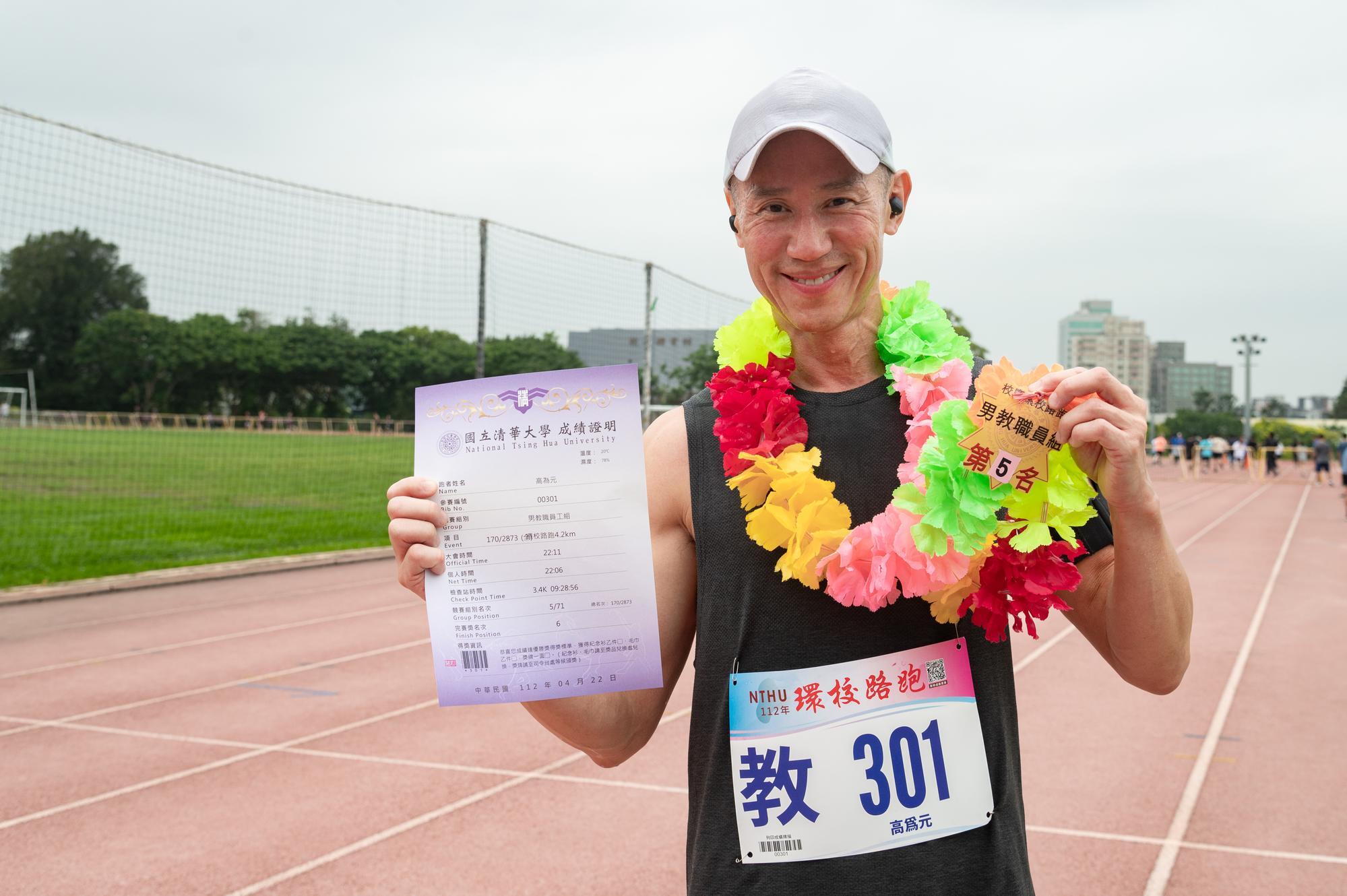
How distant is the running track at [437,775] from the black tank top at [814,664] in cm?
255

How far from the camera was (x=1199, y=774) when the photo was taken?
5203 mm

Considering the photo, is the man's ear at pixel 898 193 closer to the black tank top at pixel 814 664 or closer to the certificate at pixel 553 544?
the black tank top at pixel 814 664

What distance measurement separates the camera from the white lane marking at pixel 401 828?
13.0ft

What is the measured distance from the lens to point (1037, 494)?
159 centimetres

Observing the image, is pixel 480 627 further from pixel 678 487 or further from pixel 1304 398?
pixel 1304 398

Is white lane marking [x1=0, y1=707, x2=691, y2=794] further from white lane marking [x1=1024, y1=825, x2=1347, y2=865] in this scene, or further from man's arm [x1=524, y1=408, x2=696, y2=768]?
man's arm [x1=524, y1=408, x2=696, y2=768]

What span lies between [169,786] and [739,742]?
412cm

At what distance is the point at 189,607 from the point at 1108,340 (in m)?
46.8

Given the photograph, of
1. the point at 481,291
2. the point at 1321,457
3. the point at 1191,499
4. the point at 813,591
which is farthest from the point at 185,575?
the point at 1321,457

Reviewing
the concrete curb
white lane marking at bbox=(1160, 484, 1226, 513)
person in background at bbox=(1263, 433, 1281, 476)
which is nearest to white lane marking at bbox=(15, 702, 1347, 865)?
the concrete curb

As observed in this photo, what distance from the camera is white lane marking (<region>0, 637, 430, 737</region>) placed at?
5922mm

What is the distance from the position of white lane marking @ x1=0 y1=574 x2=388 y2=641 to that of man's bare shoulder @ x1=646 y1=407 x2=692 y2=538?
763cm

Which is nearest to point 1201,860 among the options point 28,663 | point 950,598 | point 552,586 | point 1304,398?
point 950,598

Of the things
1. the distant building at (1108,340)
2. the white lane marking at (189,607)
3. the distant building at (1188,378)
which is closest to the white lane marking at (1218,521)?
the white lane marking at (189,607)
